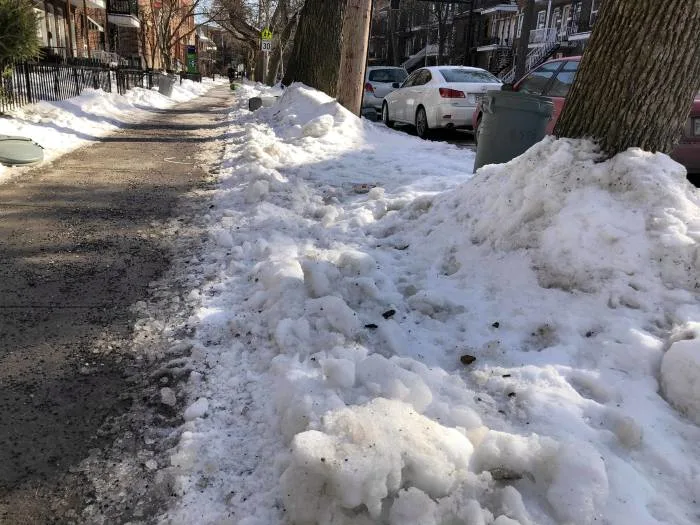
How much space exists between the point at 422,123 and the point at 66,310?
33.9 feet

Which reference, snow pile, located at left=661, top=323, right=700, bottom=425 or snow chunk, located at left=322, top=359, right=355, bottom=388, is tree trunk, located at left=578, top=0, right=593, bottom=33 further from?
snow chunk, located at left=322, top=359, right=355, bottom=388

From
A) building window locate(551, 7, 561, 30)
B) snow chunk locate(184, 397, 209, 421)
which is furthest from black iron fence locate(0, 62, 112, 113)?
building window locate(551, 7, 561, 30)

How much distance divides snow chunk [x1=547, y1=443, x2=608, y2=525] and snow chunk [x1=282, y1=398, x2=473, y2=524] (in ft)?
1.06

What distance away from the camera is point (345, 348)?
2.89 meters

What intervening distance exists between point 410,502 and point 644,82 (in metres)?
3.26

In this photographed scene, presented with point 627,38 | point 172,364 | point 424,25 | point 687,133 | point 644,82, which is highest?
point 424,25

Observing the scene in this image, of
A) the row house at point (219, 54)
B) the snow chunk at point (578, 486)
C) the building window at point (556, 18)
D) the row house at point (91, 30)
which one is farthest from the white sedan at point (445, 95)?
the row house at point (219, 54)

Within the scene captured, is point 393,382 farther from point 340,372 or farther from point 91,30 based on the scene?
point 91,30

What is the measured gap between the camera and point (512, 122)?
6.30 meters

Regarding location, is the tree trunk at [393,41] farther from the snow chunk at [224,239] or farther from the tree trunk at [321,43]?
the snow chunk at [224,239]

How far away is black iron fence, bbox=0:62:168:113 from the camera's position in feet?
34.3

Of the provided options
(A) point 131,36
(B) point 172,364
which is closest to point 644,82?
(B) point 172,364

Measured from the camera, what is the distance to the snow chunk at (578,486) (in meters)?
1.87

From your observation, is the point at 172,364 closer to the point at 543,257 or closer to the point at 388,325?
the point at 388,325
